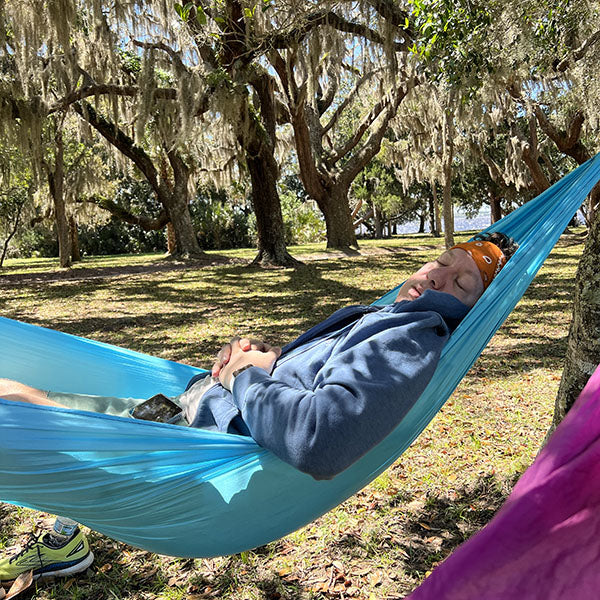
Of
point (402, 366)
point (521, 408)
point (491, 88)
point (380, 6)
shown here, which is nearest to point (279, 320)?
A: point (521, 408)

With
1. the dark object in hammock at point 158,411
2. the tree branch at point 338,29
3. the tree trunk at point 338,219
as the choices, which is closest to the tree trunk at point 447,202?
the tree trunk at point 338,219

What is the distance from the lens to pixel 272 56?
7.53 meters

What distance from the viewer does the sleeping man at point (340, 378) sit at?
1047 millimetres

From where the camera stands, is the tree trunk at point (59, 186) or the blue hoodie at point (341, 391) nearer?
the blue hoodie at point (341, 391)

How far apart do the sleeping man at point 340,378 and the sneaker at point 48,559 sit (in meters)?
0.01

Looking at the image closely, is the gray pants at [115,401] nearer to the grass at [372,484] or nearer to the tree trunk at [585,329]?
the grass at [372,484]

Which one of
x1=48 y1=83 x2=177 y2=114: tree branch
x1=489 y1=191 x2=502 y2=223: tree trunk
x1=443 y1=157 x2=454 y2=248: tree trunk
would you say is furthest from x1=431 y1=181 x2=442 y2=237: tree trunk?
x1=48 y1=83 x2=177 y2=114: tree branch

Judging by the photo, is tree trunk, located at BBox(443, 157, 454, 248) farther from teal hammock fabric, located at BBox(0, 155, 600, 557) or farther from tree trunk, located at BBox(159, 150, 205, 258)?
teal hammock fabric, located at BBox(0, 155, 600, 557)

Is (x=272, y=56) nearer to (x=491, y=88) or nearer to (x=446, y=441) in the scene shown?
(x=491, y=88)

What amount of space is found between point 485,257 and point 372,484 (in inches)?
40.0

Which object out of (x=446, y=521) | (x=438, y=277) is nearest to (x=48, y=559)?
(x=446, y=521)

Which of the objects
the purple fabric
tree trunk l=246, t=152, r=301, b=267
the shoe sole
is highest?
tree trunk l=246, t=152, r=301, b=267

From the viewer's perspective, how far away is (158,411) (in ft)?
4.84

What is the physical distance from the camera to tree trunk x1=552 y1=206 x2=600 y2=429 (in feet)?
4.72
